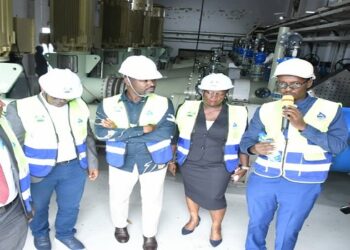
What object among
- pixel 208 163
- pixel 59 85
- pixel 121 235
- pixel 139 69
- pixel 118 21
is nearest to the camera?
pixel 59 85

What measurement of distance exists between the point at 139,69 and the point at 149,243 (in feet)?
3.45

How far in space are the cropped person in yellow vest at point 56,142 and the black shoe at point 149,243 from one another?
1.50 feet

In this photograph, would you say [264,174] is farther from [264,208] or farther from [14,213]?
[14,213]

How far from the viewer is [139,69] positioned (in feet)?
5.54

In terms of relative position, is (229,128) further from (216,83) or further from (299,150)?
(299,150)

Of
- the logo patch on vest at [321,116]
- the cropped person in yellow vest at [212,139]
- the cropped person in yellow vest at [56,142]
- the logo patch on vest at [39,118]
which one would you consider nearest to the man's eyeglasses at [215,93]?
the cropped person in yellow vest at [212,139]

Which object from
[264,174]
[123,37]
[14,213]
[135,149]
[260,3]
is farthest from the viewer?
[260,3]

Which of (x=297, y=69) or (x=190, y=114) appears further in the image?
(x=190, y=114)

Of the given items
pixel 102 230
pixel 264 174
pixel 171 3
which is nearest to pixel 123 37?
→ pixel 102 230

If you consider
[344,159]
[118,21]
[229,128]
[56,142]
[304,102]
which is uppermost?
[118,21]

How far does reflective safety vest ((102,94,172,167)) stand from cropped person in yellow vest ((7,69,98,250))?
5.4 inches

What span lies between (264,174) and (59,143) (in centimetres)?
103

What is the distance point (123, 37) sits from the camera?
5723 millimetres

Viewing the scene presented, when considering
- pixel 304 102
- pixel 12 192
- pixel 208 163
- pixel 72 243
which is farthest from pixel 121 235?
pixel 304 102
